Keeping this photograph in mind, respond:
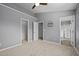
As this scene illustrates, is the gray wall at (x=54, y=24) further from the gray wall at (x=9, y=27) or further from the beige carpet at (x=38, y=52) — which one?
the gray wall at (x=9, y=27)

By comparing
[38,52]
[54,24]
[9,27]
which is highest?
[54,24]

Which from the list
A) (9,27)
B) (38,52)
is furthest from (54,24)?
(9,27)

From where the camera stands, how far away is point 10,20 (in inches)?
154

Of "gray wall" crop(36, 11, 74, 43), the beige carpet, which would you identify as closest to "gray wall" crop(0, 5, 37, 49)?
the beige carpet

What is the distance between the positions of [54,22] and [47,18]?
27.2 inches

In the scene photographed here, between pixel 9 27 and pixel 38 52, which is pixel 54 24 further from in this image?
pixel 9 27

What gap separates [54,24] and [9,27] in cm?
314

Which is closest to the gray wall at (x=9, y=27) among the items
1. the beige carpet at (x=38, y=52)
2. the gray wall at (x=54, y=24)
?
the beige carpet at (x=38, y=52)

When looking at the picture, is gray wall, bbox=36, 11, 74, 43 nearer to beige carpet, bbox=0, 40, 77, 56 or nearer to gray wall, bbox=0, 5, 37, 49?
beige carpet, bbox=0, 40, 77, 56

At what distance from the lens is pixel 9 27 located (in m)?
3.83

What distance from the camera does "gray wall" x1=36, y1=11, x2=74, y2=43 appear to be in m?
5.24

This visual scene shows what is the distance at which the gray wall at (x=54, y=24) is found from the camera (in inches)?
206

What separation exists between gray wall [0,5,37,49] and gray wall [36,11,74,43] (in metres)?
2.07

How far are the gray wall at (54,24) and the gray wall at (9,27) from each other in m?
2.07
